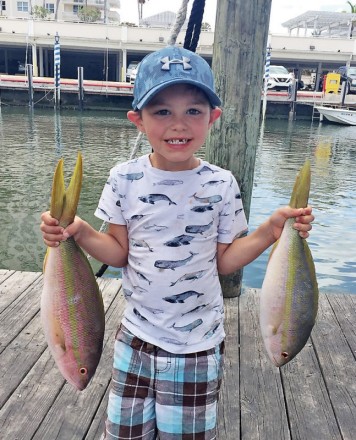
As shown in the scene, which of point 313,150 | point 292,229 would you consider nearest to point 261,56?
point 292,229

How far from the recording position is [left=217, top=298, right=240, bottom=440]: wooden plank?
2307mm

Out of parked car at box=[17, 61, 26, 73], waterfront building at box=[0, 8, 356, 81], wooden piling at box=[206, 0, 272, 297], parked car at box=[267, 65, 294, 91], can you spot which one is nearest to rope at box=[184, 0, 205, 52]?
wooden piling at box=[206, 0, 272, 297]

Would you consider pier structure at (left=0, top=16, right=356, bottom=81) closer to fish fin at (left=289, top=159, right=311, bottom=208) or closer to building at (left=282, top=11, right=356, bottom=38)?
building at (left=282, top=11, right=356, bottom=38)

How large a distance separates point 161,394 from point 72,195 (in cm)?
81

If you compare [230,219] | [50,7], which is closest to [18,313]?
[230,219]

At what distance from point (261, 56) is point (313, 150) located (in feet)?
50.8

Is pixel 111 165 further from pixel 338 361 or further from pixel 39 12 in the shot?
pixel 39 12

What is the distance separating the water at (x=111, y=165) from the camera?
7348 millimetres

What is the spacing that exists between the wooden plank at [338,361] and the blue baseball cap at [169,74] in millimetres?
1773

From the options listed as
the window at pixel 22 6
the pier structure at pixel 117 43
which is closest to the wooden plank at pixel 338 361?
the pier structure at pixel 117 43

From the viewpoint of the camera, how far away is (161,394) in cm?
171

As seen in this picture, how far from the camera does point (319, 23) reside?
45031 millimetres

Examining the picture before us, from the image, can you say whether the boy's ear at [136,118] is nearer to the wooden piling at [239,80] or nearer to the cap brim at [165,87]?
the cap brim at [165,87]

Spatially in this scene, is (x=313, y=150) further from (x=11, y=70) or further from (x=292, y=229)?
(x=11, y=70)
